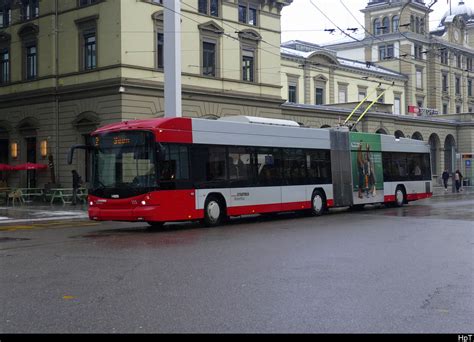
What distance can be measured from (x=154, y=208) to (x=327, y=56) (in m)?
45.6

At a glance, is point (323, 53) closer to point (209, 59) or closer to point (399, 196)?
point (209, 59)

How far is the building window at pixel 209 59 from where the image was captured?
3547 centimetres

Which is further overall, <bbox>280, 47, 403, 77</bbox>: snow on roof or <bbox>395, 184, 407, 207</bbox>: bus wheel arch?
<bbox>280, 47, 403, 77</bbox>: snow on roof

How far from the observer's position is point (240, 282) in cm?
→ 866

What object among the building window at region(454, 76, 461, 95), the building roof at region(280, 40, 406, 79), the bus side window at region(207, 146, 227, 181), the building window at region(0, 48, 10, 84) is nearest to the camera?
the bus side window at region(207, 146, 227, 181)

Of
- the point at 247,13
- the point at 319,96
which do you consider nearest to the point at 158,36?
the point at 247,13

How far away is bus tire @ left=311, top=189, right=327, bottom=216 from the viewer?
2292 centimetres

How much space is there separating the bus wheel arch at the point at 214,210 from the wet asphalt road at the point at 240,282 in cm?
269

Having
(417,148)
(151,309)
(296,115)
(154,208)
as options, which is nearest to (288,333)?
(151,309)

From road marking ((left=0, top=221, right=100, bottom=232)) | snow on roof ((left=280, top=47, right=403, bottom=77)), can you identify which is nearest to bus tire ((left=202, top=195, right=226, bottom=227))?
road marking ((left=0, top=221, right=100, bottom=232))

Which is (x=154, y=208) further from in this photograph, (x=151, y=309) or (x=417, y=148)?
(x=417, y=148)

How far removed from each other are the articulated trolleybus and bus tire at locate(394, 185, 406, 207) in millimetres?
1060

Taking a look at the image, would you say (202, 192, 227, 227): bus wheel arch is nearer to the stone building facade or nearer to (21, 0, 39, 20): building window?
the stone building facade
